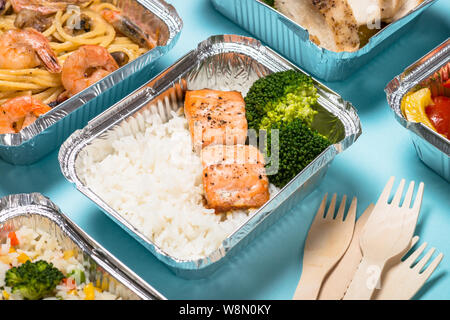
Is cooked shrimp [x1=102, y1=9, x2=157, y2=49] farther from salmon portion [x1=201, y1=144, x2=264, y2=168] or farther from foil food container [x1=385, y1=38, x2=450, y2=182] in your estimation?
foil food container [x1=385, y1=38, x2=450, y2=182]

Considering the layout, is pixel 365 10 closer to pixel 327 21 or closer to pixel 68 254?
pixel 327 21

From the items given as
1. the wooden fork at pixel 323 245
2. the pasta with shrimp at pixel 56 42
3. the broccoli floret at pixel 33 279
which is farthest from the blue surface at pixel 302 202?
the broccoli floret at pixel 33 279

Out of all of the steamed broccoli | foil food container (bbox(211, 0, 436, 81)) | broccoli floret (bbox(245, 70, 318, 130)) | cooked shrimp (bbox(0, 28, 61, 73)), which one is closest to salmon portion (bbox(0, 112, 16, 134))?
cooked shrimp (bbox(0, 28, 61, 73))

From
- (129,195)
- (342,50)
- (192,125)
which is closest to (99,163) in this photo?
(129,195)

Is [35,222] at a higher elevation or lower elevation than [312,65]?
lower

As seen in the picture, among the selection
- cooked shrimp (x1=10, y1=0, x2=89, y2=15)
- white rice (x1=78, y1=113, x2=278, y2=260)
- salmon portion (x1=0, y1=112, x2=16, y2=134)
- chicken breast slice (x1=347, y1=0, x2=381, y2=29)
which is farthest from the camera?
cooked shrimp (x1=10, y1=0, x2=89, y2=15)

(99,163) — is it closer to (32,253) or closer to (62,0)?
(32,253)
